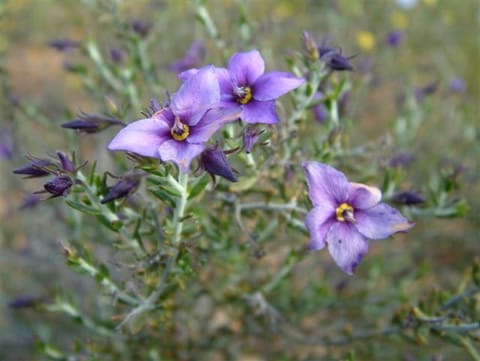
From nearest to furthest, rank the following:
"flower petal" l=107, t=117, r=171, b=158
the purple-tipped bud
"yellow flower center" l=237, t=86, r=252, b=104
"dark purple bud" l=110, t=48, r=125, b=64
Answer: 1. "flower petal" l=107, t=117, r=171, b=158
2. "yellow flower center" l=237, t=86, r=252, b=104
3. the purple-tipped bud
4. "dark purple bud" l=110, t=48, r=125, b=64

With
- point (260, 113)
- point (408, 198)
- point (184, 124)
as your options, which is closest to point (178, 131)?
point (184, 124)

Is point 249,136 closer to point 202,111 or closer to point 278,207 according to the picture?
point 202,111

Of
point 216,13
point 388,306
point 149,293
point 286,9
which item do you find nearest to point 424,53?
point 286,9

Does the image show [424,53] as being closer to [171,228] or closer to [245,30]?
[245,30]

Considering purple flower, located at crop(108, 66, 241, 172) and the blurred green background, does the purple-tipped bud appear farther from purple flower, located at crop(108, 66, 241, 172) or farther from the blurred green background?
purple flower, located at crop(108, 66, 241, 172)

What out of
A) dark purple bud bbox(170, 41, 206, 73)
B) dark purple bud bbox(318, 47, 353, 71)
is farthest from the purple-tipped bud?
dark purple bud bbox(170, 41, 206, 73)

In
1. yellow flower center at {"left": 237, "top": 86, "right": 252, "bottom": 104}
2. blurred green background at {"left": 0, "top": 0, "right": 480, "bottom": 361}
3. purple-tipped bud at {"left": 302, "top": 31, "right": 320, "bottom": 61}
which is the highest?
purple-tipped bud at {"left": 302, "top": 31, "right": 320, "bottom": 61}

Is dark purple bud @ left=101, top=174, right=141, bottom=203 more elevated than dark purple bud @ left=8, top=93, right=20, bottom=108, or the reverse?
dark purple bud @ left=101, top=174, right=141, bottom=203
